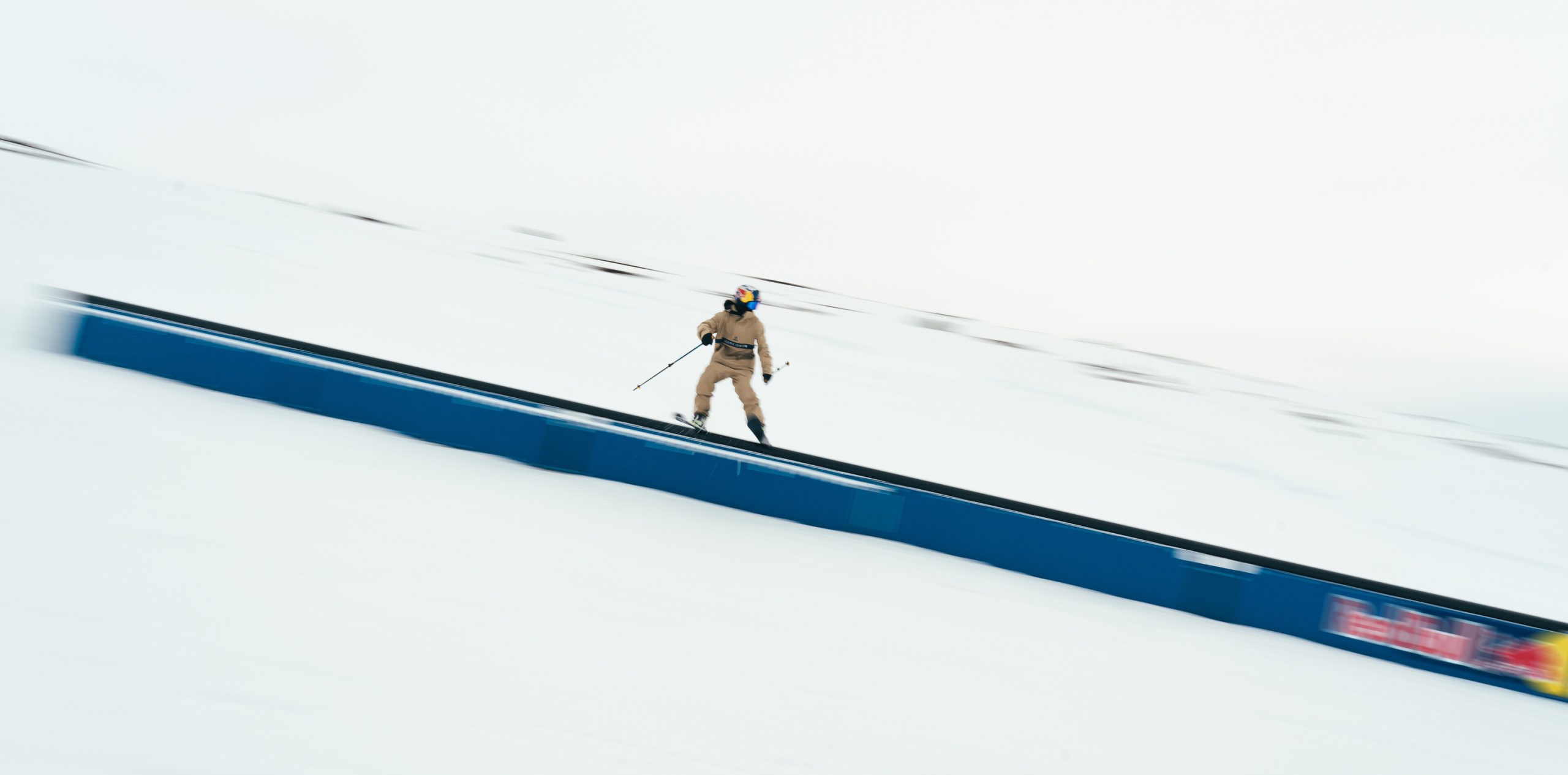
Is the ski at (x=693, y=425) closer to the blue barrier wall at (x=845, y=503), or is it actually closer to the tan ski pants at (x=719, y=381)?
the tan ski pants at (x=719, y=381)

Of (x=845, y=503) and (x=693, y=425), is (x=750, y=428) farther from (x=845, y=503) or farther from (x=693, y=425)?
(x=845, y=503)

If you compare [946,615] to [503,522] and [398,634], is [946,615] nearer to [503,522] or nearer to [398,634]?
[503,522]

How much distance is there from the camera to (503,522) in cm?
539

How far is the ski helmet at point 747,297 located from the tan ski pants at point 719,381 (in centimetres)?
59

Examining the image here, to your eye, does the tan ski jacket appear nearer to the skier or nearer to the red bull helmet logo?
the skier

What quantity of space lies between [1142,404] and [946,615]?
1479cm

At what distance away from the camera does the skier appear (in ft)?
27.0

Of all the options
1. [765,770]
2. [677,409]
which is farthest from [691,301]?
[765,770]

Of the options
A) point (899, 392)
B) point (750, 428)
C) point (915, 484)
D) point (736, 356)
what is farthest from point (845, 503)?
point (899, 392)

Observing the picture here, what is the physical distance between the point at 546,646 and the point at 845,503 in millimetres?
3592

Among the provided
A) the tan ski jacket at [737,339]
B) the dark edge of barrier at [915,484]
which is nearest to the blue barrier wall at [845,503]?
the dark edge of barrier at [915,484]

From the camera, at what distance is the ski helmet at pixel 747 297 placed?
8.04 m

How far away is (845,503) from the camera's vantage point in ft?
23.0

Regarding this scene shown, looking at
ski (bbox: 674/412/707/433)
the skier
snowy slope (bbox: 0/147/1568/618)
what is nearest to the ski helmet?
the skier
